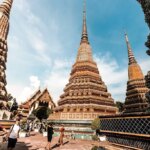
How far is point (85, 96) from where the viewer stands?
2277cm

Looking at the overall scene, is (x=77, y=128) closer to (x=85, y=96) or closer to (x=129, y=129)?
(x=85, y=96)

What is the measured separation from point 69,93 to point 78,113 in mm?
4061

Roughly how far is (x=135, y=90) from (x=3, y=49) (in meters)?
25.5

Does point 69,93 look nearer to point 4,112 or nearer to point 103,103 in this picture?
point 103,103

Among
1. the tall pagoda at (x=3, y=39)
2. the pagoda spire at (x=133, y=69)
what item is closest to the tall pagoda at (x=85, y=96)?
the tall pagoda at (x=3, y=39)

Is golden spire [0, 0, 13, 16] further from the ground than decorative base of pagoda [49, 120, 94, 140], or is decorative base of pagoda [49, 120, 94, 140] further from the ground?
golden spire [0, 0, 13, 16]

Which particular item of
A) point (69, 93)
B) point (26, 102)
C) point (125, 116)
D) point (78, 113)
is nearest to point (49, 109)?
point (26, 102)

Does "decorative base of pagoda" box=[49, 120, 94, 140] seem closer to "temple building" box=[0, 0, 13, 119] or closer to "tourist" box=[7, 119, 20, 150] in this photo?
"temple building" box=[0, 0, 13, 119]

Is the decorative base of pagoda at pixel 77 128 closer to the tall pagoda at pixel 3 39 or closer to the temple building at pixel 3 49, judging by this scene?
the temple building at pixel 3 49

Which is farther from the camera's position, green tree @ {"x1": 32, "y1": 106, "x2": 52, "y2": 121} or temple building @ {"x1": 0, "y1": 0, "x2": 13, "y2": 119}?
green tree @ {"x1": 32, "y1": 106, "x2": 52, "y2": 121}

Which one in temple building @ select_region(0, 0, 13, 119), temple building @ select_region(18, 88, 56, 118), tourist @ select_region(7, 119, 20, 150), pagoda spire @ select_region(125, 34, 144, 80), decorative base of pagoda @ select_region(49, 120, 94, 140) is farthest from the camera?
temple building @ select_region(18, 88, 56, 118)

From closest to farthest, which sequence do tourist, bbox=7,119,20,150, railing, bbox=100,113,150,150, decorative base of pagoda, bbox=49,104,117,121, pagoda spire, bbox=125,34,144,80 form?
tourist, bbox=7,119,20,150 < railing, bbox=100,113,150,150 < decorative base of pagoda, bbox=49,104,117,121 < pagoda spire, bbox=125,34,144,80

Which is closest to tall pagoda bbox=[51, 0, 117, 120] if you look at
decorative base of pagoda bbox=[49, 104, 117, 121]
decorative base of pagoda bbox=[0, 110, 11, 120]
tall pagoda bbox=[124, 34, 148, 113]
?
decorative base of pagoda bbox=[49, 104, 117, 121]

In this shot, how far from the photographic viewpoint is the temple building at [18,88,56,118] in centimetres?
3588
